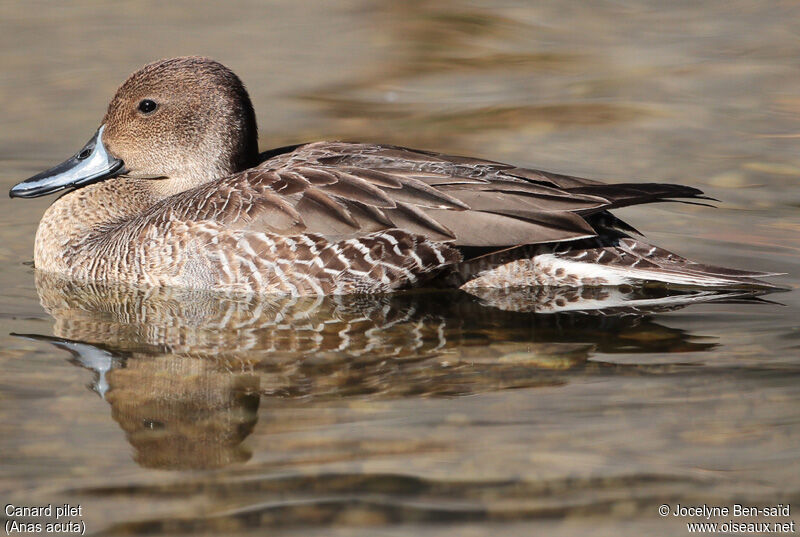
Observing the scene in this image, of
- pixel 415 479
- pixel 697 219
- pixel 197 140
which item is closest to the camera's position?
pixel 415 479

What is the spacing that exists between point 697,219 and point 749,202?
53 cm

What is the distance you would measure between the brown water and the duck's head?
0.84 meters

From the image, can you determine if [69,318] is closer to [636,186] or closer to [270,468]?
[270,468]

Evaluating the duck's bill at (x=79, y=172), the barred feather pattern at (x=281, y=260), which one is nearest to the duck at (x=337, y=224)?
the barred feather pattern at (x=281, y=260)

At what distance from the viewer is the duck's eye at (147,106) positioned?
862 cm

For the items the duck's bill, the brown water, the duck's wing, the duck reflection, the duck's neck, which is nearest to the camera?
the brown water

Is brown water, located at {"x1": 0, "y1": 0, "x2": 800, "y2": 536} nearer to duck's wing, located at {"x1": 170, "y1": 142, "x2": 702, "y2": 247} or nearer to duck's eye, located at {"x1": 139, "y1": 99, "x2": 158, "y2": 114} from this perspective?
duck's wing, located at {"x1": 170, "y1": 142, "x2": 702, "y2": 247}

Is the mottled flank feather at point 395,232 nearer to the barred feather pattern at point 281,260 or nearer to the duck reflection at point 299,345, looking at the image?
the barred feather pattern at point 281,260

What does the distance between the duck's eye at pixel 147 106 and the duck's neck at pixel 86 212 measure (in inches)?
20.8

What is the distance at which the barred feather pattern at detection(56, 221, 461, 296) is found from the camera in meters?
7.75

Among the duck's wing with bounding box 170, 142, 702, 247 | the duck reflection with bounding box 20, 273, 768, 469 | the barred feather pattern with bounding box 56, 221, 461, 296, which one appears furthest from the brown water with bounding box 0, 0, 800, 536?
the duck's wing with bounding box 170, 142, 702, 247

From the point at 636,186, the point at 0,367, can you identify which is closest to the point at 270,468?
the point at 0,367

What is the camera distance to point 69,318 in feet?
25.1

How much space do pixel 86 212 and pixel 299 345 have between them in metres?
2.48
